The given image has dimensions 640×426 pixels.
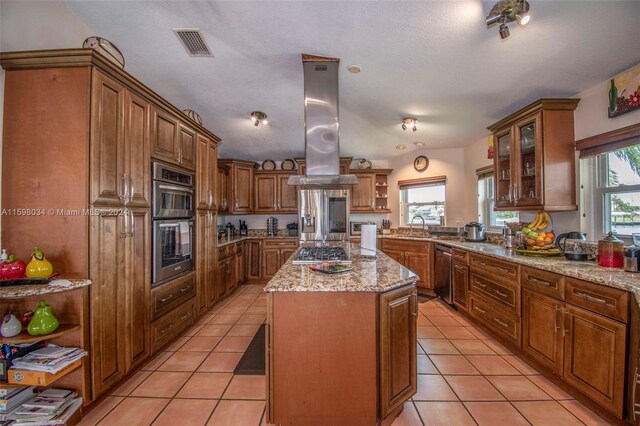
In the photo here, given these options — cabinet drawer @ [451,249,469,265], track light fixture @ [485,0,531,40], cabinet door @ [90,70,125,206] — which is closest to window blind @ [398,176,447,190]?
cabinet drawer @ [451,249,469,265]

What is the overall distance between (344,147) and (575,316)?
3961 mm

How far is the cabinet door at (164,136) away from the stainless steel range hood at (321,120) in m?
1.24

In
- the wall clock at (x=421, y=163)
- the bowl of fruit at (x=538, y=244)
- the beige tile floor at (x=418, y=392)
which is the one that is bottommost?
the beige tile floor at (x=418, y=392)

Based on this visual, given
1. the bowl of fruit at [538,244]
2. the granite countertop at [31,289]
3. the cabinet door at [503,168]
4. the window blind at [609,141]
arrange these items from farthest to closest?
the cabinet door at [503,168] → the bowl of fruit at [538,244] → the window blind at [609,141] → the granite countertop at [31,289]

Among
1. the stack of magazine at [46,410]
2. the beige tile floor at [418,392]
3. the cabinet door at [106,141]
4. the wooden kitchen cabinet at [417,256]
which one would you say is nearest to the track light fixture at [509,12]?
the beige tile floor at [418,392]

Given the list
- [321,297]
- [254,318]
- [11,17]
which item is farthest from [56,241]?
[254,318]

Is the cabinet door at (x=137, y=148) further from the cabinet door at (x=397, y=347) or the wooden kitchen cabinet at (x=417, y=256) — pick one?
the wooden kitchen cabinet at (x=417, y=256)

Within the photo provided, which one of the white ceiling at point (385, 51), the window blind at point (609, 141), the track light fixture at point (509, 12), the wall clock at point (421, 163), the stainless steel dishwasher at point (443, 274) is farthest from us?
the wall clock at point (421, 163)

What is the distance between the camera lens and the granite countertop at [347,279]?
1.47 meters

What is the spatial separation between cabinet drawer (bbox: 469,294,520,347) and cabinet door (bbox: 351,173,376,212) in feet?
8.52

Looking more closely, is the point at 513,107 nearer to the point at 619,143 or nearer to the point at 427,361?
the point at 619,143

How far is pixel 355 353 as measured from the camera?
58.4 inches

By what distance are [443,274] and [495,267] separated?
1170 millimetres

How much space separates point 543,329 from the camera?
2.07 meters
